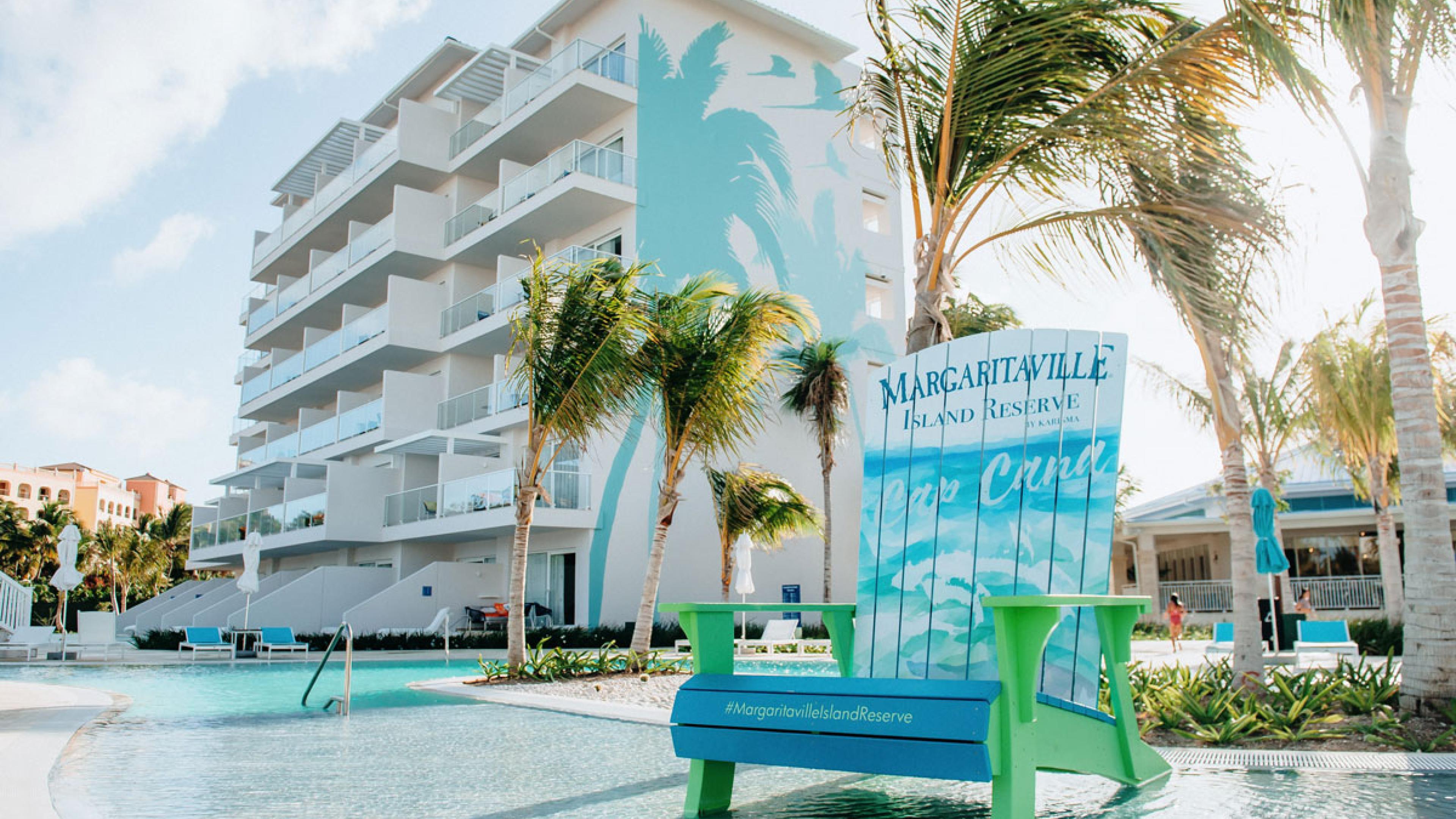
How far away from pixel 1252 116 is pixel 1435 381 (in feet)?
43.7

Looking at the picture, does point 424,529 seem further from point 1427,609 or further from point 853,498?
point 1427,609

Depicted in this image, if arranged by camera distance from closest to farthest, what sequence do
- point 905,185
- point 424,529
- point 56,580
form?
point 905,185 < point 56,580 < point 424,529

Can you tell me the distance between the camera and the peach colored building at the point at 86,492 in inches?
3716

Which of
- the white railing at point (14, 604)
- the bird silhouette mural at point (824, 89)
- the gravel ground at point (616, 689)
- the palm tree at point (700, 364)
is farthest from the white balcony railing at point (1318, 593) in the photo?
the white railing at point (14, 604)

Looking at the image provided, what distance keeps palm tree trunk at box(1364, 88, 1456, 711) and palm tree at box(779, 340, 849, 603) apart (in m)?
17.5

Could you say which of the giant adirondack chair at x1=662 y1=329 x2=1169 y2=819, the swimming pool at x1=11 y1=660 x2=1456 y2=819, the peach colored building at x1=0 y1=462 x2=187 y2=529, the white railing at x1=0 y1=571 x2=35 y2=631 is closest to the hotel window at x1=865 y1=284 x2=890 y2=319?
the white railing at x1=0 y1=571 x2=35 y2=631

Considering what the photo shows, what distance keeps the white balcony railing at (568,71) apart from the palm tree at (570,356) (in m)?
14.0

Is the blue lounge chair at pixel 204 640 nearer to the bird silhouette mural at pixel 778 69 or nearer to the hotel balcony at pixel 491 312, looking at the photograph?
the hotel balcony at pixel 491 312

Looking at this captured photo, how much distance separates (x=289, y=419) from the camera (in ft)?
128

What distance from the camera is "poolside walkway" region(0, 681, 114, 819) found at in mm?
4031

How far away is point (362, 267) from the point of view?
99.7 ft

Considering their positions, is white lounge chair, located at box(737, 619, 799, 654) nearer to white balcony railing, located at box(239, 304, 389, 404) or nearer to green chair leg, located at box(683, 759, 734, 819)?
green chair leg, located at box(683, 759, 734, 819)

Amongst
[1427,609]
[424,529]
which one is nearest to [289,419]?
[424,529]

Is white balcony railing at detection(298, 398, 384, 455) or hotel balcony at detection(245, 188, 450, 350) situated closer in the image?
white balcony railing at detection(298, 398, 384, 455)
